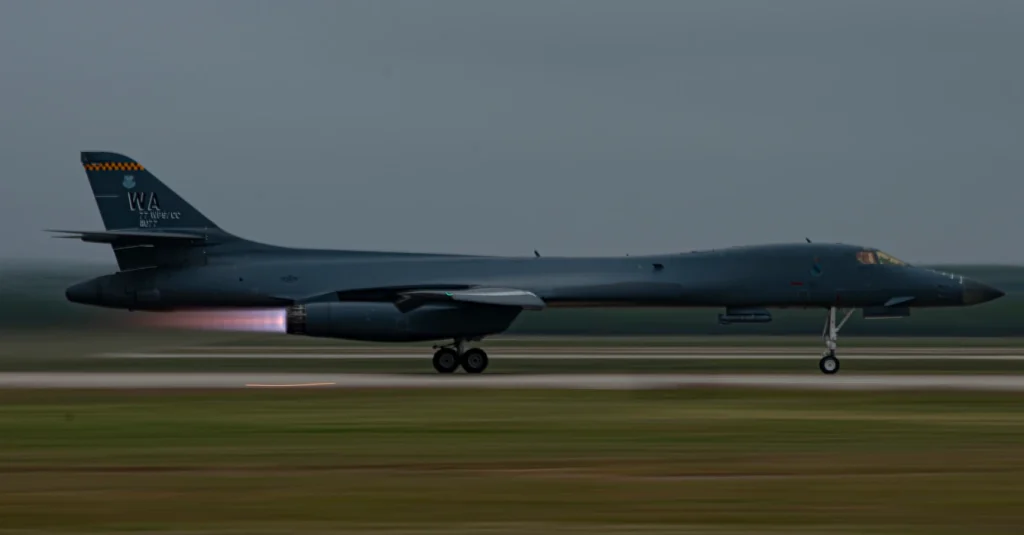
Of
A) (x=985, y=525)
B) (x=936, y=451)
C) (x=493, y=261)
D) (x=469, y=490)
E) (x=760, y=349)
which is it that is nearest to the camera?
(x=985, y=525)

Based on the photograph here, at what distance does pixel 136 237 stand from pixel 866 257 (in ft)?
54.8

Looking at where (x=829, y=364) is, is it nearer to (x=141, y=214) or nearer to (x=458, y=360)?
(x=458, y=360)

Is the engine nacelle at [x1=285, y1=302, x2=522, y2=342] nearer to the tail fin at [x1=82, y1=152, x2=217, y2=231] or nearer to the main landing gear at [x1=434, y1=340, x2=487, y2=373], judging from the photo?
the main landing gear at [x1=434, y1=340, x2=487, y2=373]

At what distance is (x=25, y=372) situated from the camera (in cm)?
3111

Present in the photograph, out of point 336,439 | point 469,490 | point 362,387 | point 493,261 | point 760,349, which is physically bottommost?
point 469,490

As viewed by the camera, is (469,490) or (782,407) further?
(782,407)

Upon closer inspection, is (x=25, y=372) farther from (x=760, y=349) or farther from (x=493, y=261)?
(x=760, y=349)

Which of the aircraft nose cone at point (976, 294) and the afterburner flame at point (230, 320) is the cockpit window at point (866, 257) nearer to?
the aircraft nose cone at point (976, 294)

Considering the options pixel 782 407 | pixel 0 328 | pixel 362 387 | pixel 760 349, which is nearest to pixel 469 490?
pixel 782 407

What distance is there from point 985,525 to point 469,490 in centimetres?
466

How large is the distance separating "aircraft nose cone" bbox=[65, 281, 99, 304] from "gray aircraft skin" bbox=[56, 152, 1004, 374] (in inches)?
0.9

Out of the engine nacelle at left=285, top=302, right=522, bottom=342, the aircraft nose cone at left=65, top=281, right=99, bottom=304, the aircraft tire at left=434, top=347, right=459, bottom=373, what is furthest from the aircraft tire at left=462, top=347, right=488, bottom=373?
the aircraft nose cone at left=65, top=281, right=99, bottom=304

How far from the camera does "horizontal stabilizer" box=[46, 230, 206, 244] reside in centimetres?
3147

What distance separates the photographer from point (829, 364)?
31781 mm
